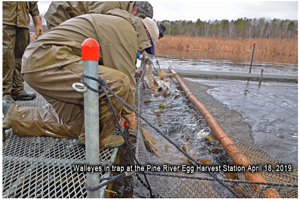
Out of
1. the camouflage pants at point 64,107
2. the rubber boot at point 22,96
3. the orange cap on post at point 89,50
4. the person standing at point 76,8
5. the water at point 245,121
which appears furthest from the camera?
the rubber boot at point 22,96

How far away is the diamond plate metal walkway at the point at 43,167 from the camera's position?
4.95ft

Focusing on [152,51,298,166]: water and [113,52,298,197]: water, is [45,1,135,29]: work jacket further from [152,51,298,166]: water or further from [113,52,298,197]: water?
[152,51,298,166]: water

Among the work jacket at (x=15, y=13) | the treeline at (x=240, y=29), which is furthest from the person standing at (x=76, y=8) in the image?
the treeline at (x=240, y=29)

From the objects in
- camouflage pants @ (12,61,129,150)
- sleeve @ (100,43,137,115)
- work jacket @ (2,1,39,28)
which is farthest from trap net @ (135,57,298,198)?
work jacket @ (2,1,39,28)

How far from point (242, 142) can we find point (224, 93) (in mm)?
3305

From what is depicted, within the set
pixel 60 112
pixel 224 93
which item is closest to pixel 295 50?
pixel 224 93

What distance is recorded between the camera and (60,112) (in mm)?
2006

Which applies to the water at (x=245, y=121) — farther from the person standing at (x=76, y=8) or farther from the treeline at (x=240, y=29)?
the treeline at (x=240, y=29)

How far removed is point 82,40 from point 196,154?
7.09ft

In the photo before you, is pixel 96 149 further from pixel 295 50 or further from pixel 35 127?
pixel 295 50

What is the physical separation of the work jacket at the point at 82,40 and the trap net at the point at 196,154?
33.1 inches

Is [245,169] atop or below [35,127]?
below

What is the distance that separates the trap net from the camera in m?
1.74

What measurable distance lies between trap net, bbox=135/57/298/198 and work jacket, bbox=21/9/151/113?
84 centimetres
